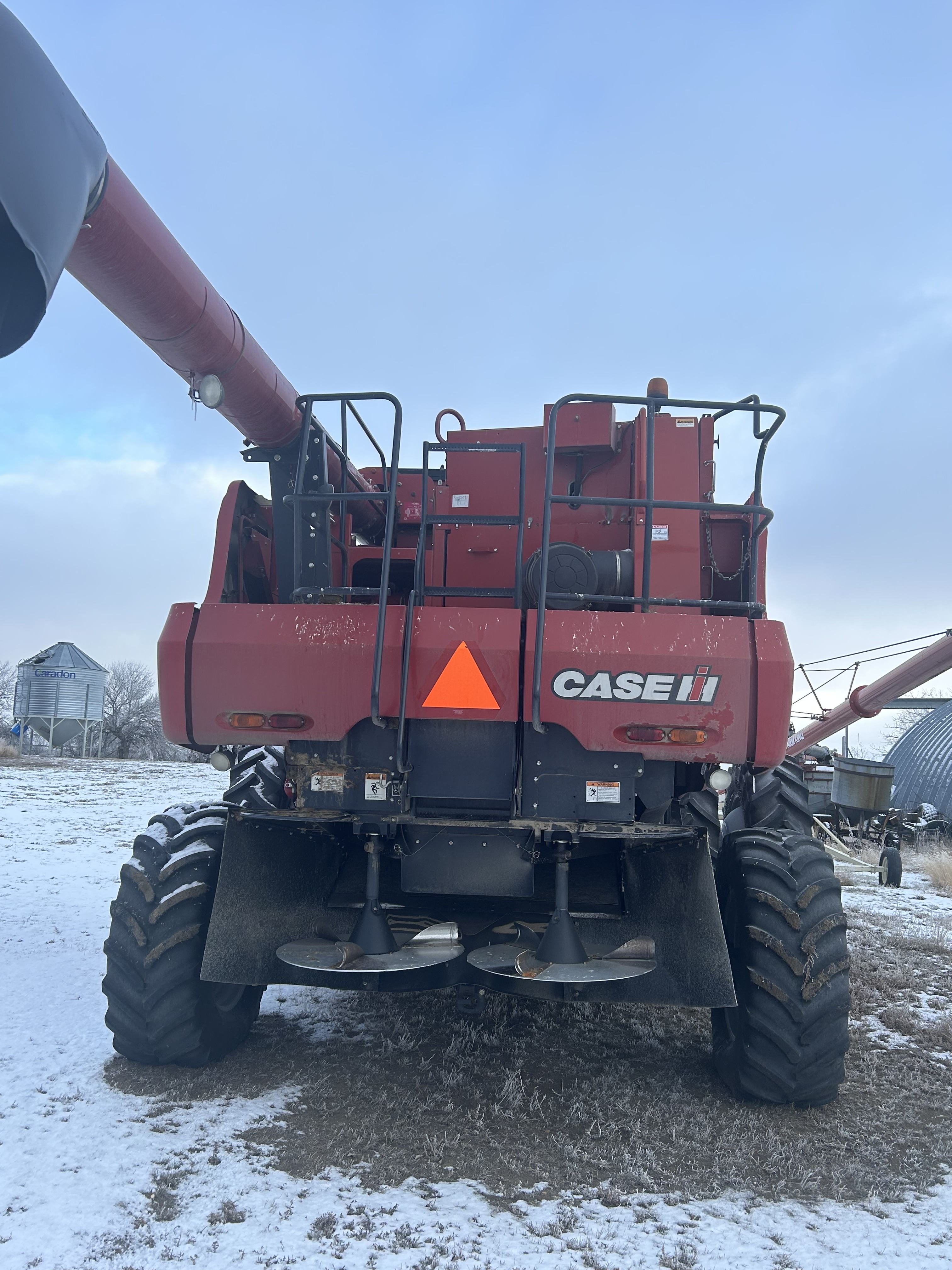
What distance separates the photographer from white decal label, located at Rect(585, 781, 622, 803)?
149 inches

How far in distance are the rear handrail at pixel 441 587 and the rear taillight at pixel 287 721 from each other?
0.43 m

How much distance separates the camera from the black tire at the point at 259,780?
16.2 ft

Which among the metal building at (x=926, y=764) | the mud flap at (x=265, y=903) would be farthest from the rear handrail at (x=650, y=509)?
the metal building at (x=926, y=764)

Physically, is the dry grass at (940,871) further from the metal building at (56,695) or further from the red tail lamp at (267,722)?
the metal building at (56,695)

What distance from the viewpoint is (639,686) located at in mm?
3609

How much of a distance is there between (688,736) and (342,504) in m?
2.13

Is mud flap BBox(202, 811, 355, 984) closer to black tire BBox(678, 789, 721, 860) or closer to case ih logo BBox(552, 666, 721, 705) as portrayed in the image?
case ih logo BBox(552, 666, 721, 705)

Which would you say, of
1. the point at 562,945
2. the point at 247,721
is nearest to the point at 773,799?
the point at 562,945

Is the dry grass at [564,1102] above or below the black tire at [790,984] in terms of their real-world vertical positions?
Result: below

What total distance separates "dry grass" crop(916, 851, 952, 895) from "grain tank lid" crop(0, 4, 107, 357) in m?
11.9

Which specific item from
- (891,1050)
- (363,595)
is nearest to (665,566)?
(363,595)

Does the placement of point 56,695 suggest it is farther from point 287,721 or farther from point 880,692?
point 287,721

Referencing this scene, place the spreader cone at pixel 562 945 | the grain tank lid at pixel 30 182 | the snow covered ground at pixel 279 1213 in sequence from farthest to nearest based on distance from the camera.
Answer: the spreader cone at pixel 562 945, the snow covered ground at pixel 279 1213, the grain tank lid at pixel 30 182

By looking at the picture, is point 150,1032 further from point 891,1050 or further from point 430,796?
point 891,1050
